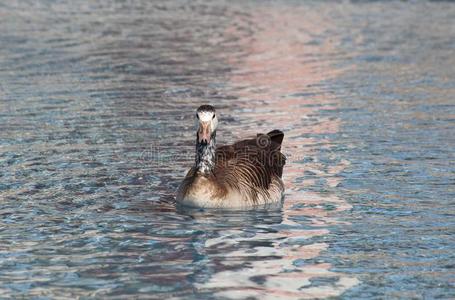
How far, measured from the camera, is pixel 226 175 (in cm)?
1329

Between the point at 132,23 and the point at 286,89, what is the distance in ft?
54.3

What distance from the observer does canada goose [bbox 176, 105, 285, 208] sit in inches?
508

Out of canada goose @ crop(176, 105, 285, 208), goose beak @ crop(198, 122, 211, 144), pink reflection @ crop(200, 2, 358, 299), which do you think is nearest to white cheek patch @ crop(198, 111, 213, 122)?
canada goose @ crop(176, 105, 285, 208)

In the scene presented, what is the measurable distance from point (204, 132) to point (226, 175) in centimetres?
81

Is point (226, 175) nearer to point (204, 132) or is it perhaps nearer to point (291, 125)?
point (204, 132)

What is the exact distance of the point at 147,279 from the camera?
1019cm

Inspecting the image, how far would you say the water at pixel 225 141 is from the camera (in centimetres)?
1045

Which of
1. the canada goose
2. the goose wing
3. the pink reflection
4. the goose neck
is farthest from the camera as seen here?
the goose wing

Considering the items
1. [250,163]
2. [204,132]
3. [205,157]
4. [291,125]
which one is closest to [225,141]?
[291,125]

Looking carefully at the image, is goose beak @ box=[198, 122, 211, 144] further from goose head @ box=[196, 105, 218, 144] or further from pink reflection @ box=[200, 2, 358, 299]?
pink reflection @ box=[200, 2, 358, 299]

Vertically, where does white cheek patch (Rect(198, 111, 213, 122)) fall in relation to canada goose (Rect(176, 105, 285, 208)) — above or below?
above

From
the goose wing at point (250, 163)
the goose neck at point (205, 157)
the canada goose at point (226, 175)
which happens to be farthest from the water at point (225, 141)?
the goose neck at point (205, 157)

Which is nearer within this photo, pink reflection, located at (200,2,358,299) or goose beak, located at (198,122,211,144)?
pink reflection, located at (200,2,358,299)

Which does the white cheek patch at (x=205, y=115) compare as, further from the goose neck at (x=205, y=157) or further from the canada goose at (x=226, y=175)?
the goose neck at (x=205, y=157)
